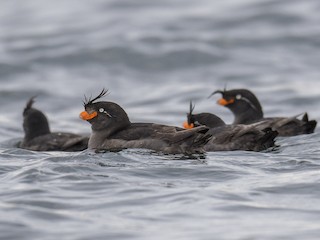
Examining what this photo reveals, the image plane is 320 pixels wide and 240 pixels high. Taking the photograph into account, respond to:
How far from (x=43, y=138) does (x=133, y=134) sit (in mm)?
2401

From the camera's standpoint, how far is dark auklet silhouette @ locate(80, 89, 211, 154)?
1248 cm

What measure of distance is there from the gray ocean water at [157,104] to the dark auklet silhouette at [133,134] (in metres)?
0.32

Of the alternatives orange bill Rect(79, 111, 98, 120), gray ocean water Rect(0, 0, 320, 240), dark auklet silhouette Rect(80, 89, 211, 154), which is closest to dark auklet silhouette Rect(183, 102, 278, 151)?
gray ocean water Rect(0, 0, 320, 240)

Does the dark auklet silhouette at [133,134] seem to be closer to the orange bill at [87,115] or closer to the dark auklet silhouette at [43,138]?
the orange bill at [87,115]

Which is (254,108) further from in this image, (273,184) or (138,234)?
(138,234)

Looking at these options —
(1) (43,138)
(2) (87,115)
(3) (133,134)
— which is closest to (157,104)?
(1) (43,138)

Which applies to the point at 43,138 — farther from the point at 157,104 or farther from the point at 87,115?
the point at 157,104

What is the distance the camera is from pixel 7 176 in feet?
37.6

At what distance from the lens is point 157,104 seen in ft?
67.8

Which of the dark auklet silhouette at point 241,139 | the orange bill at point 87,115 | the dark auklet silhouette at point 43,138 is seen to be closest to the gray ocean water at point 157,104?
the dark auklet silhouette at point 241,139

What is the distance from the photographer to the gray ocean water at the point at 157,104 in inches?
377

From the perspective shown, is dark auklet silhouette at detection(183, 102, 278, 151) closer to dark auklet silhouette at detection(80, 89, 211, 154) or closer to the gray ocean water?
the gray ocean water

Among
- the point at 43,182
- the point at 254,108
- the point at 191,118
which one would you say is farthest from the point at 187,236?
the point at 254,108

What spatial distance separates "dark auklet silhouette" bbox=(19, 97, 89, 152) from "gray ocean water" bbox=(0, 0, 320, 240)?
0.44m
